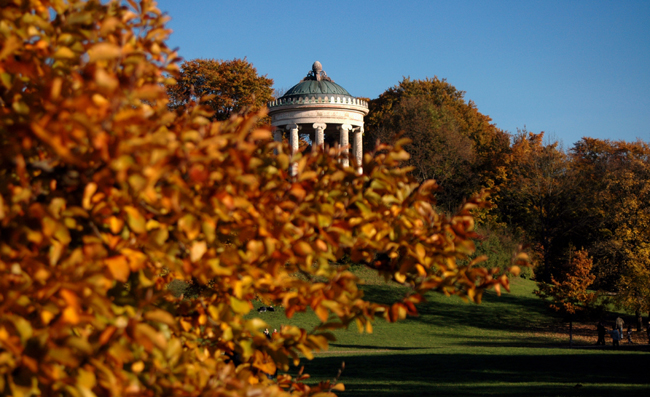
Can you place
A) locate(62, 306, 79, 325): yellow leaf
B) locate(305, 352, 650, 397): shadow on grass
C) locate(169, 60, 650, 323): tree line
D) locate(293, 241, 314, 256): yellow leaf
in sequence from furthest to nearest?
1. locate(169, 60, 650, 323): tree line
2. locate(305, 352, 650, 397): shadow on grass
3. locate(293, 241, 314, 256): yellow leaf
4. locate(62, 306, 79, 325): yellow leaf

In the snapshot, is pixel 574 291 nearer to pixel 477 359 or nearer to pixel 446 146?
pixel 477 359

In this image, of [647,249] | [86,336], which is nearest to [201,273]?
[86,336]

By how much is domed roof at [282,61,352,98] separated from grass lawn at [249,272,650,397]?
55.4 ft

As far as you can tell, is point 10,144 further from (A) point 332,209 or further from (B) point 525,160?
(B) point 525,160

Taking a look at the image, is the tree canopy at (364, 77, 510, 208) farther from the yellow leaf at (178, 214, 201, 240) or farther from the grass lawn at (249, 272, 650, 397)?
the yellow leaf at (178, 214, 201, 240)

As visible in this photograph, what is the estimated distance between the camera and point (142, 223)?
205cm

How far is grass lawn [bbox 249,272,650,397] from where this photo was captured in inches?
522

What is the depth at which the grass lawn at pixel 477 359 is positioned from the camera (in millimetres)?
13266

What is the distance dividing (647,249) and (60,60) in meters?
33.3

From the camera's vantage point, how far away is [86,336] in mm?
2035

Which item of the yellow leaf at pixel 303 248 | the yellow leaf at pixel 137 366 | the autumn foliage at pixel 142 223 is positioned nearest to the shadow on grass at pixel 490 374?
the autumn foliage at pixel 142 223

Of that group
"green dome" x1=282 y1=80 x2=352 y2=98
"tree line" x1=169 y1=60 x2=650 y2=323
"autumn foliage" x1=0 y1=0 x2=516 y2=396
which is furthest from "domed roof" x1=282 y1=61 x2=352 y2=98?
"autumn foliage" x1=0 y1=0 x2=516 y2=396

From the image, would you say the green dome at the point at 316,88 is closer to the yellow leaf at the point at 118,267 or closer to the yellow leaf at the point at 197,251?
the yellow leaf at the point at 197,251

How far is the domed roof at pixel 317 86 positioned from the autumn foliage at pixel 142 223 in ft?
131
